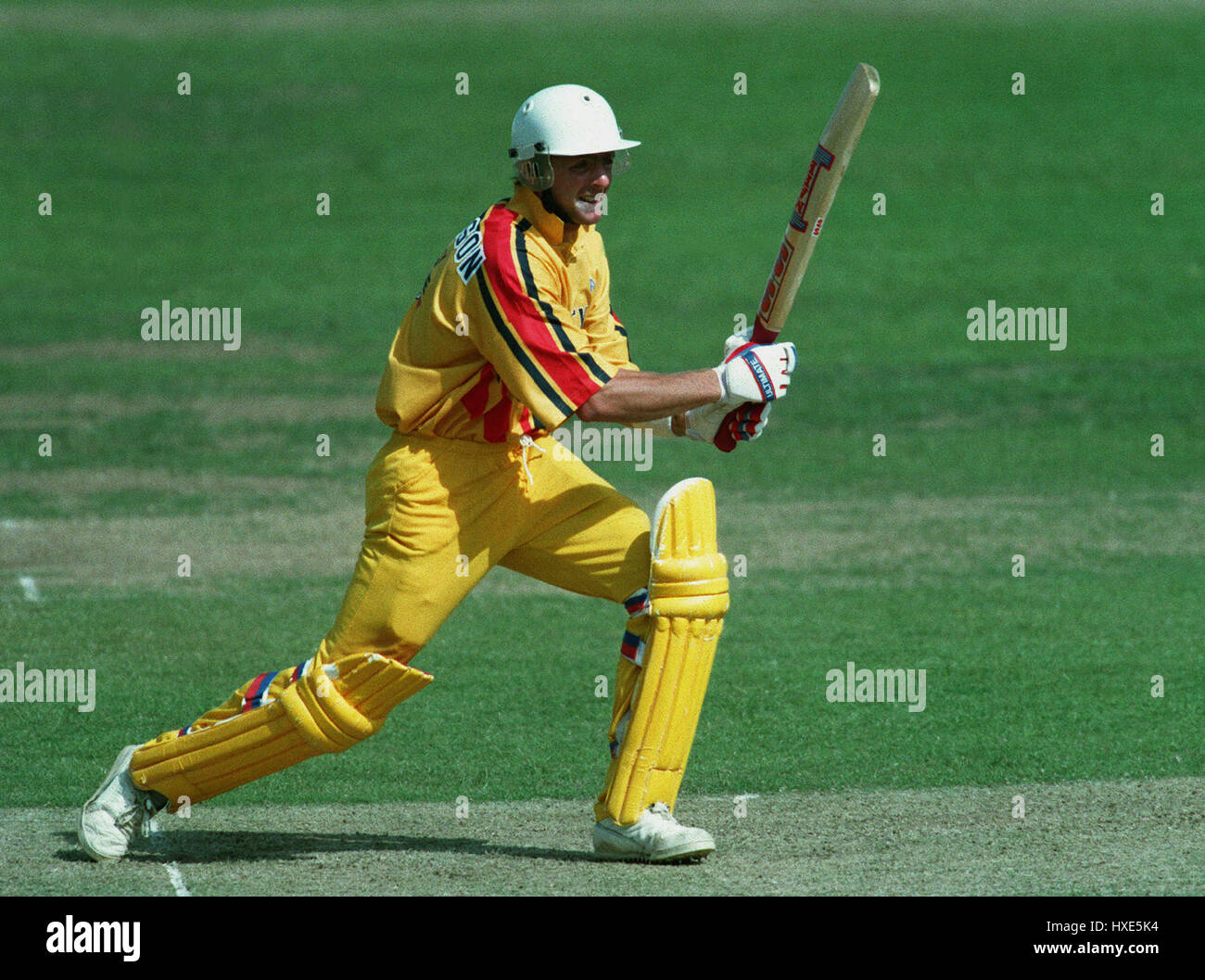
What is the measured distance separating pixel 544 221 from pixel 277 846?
2102 mm

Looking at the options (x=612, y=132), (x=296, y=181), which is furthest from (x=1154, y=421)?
(x=296, y=181)

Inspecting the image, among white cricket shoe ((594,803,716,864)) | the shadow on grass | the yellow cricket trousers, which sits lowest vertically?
the shadow on grass

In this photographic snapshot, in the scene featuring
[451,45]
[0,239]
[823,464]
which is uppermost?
[451,45]

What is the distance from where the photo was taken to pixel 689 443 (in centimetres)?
1459

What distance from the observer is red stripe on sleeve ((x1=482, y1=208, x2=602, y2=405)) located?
5.49 metres

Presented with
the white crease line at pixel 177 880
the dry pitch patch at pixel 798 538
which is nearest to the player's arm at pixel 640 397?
the white crease line at pixel 177 880

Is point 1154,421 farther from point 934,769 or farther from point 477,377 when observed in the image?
point 477,377

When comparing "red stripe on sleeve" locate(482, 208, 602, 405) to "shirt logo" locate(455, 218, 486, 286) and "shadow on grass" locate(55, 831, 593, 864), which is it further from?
"shadow on grass" locate(55, 831, 593, 864)

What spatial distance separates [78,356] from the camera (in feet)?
56.4

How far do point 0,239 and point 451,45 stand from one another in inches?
396

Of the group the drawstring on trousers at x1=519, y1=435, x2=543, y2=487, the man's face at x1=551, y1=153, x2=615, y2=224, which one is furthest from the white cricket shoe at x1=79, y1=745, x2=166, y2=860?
the man's face at x1=551, y1=153, x2=615, y2=224

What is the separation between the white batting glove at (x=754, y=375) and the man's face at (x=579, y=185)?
0.60 m

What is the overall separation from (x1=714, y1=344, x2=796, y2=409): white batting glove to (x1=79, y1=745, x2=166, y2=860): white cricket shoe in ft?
6.97


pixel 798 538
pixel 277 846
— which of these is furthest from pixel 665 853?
pixel 798 538
